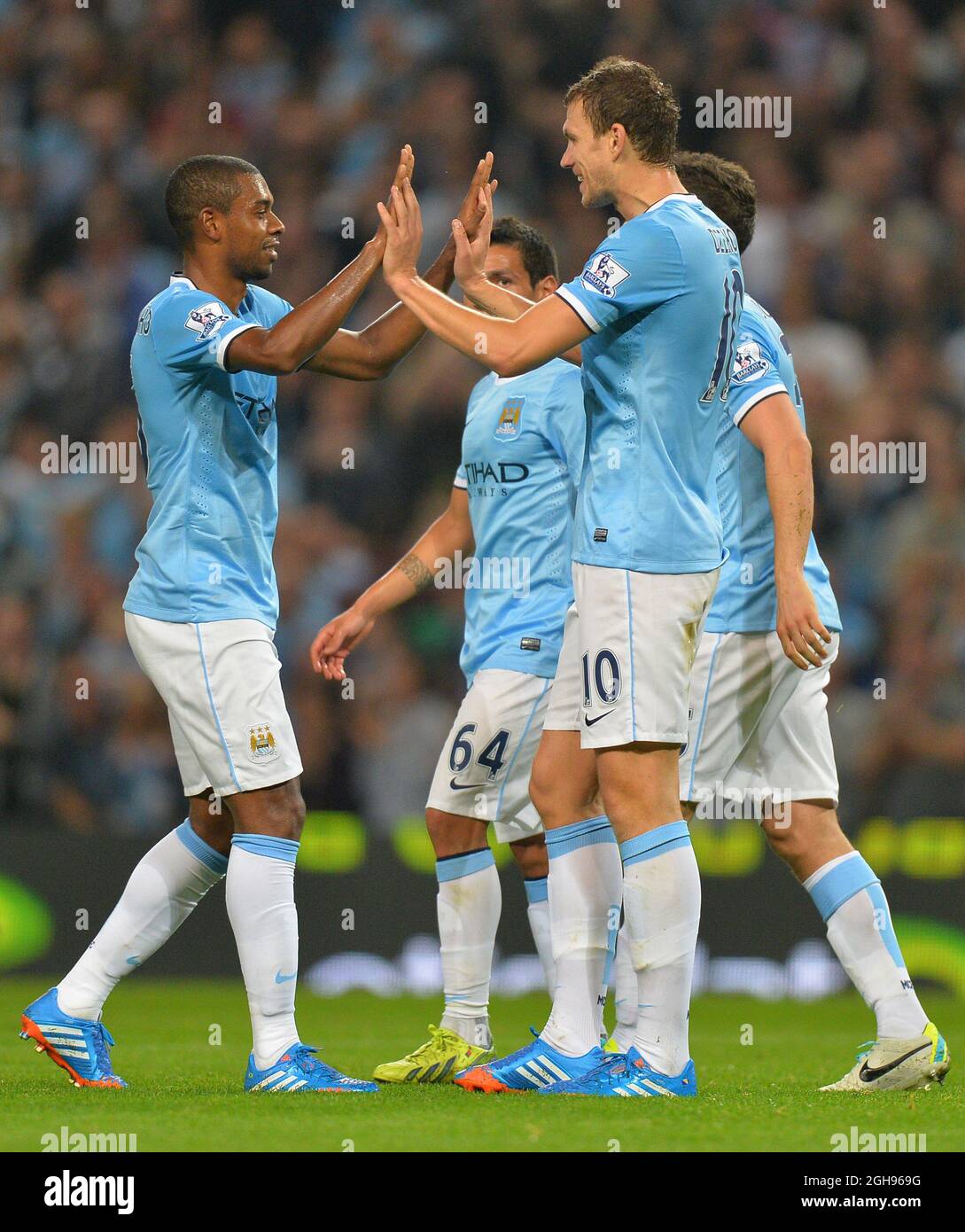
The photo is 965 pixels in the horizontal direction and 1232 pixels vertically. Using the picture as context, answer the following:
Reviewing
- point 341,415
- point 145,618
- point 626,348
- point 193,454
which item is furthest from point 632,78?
point 341,415

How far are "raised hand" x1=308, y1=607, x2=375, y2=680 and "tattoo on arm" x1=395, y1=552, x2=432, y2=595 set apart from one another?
33 cm

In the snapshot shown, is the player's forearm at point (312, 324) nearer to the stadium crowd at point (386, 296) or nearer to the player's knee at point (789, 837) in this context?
the player's knee at point (789, 837)

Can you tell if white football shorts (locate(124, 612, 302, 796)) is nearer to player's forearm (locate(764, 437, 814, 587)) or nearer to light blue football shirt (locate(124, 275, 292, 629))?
light blue football shirt (locate(124, 275, 292, 629))

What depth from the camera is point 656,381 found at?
424 centimetres

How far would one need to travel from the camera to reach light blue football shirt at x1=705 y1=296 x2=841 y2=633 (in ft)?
15.7

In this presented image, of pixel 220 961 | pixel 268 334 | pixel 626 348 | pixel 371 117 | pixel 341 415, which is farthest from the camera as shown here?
pixel 371 117

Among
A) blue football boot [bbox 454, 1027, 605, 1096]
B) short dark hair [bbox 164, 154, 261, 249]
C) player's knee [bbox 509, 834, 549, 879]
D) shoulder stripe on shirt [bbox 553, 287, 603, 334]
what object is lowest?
blue football boot [bbox 454, 1027, 605, 1096]

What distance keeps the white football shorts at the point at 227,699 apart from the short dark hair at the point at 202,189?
1113 mm

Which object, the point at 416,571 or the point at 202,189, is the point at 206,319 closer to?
the point at 202,189

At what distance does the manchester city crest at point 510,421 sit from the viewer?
5500mm

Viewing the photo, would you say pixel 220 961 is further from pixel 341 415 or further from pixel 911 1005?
pixel 911 1005

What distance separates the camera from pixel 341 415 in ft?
32.9

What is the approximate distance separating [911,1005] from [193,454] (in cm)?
239

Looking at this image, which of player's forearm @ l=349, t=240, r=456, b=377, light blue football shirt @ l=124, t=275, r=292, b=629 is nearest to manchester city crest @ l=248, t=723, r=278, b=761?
light blue football shirt @ l=124, t=275, r=292, b=629
